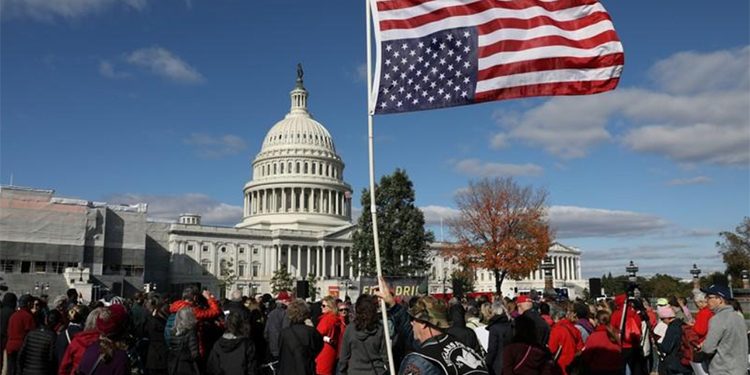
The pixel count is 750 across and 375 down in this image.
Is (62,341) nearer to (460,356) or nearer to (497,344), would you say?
(497,344)

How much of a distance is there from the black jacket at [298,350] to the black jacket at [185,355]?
117 cm

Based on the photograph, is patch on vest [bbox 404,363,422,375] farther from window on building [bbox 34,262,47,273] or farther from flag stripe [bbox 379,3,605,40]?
window on building [bbox 34,262,47,273]

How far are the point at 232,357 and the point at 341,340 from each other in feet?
6.07

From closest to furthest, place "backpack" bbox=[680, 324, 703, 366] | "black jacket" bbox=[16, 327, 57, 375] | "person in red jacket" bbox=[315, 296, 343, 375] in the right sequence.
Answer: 1. "black jacket" bbox=[16, 327, 57, 375]
2. "person in red jacket" bbox=[315, 296, 343, 375]
3. "backpack" bbox=[680, 324, 703, 366]

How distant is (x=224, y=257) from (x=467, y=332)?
10046cm

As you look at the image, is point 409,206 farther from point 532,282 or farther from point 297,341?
point 532,282

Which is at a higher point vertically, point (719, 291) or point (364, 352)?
point (719, 291)

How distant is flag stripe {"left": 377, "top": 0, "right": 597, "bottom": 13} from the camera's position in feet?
23.7

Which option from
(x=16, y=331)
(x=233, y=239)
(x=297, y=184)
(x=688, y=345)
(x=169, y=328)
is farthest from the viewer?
(x=297, y=184)

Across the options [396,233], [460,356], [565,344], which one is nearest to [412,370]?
[460,356]

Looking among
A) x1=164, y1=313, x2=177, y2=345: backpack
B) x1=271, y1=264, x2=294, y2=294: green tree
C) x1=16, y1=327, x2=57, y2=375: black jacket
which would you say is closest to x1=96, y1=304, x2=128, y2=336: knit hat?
x1=164, y1=313, x2=177, y2=345: backpack

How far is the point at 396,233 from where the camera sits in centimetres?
6431

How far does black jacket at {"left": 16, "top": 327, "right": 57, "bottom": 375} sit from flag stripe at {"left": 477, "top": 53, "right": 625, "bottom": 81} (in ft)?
23.1

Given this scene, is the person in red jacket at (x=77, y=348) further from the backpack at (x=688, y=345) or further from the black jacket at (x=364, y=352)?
the backpack at (x=688, y=345)
